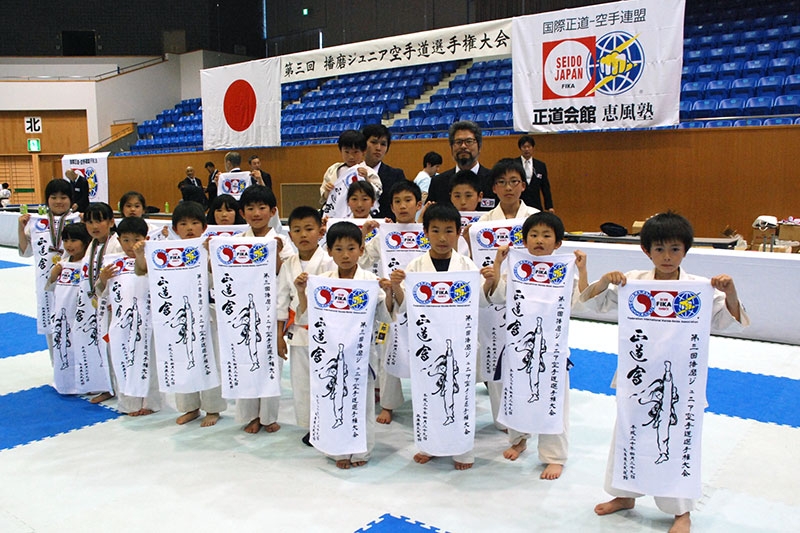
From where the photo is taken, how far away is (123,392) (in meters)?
3.91

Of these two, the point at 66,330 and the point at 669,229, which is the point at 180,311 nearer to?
the point at 66,330

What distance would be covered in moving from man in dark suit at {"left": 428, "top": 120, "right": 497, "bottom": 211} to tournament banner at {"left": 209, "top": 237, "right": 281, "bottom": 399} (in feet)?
3.98

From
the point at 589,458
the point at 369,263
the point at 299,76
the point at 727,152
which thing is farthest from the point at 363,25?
the point at 589,458

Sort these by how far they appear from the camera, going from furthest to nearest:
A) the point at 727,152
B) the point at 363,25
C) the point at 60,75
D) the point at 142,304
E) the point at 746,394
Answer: the point at 60,75, the point at 363,25, the point at 727,152, the point at 746,394, the point at 142,304

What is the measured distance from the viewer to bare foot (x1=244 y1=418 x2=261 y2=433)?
3713mm

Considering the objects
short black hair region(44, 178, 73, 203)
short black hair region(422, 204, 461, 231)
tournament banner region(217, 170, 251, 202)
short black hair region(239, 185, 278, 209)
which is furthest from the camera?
tournament banner region(217, 170, 251, 202)

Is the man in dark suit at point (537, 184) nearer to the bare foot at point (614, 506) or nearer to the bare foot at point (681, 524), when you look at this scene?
the bare foot at point (614, 506)

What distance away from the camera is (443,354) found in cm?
306

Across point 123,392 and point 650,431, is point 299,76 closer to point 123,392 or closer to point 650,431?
point 123,392

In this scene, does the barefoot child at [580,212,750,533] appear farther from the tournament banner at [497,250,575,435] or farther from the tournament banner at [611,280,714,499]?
the tournament banner at [497,250,575,435]

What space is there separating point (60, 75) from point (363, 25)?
365 inches

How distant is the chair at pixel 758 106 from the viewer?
7750mm

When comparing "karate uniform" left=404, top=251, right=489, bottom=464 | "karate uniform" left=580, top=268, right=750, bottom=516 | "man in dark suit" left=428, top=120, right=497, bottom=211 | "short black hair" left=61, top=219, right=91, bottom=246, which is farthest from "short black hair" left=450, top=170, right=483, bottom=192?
"short black hair" left=61, top=219, right=91, bottom=246

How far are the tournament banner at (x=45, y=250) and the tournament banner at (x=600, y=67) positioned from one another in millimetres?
5020
